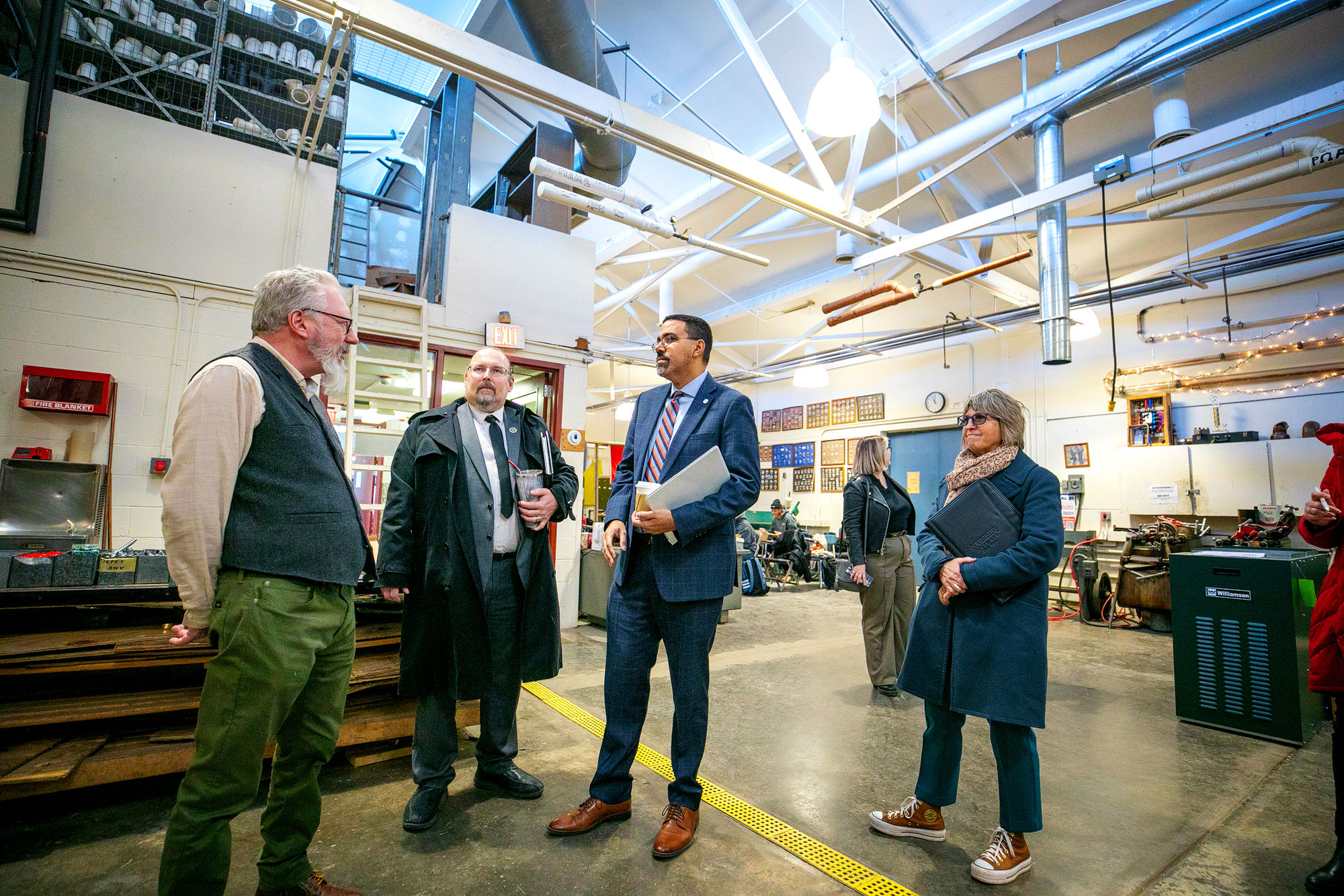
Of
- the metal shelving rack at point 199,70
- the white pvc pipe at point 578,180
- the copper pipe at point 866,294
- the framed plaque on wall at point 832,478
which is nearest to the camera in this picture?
the white pvc pipe at point 578,180

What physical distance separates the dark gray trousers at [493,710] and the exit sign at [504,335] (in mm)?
3632

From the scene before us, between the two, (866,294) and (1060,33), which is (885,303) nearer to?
(866,294)

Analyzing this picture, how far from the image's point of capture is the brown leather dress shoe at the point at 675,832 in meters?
1.90

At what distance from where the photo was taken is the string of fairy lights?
22.0 feet

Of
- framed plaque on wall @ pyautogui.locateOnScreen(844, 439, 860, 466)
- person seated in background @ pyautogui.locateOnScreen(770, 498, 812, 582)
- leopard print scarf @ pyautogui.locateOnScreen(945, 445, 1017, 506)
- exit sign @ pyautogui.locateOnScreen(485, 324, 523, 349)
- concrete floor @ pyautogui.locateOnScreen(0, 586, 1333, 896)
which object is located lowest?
concrete floor @ pyautogui.locateOnScreen(0, 586, 1333, 896)

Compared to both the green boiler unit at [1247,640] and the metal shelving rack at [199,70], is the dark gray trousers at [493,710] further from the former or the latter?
the metal shelving rack at [199,70]

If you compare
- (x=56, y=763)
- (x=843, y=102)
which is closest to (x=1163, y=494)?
(x=843, y=102)

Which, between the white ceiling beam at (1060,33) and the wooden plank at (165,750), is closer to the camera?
the wooden plank at (165,750)

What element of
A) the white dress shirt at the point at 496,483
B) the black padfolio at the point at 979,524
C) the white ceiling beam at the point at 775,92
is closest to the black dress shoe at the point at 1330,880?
the black padfolio at the point at 979,524

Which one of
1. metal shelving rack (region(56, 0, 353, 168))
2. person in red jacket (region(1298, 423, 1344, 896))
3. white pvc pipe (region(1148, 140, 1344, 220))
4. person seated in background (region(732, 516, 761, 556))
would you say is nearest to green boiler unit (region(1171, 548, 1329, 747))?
person in red jacket (region(1298, 423, 1344, 896))

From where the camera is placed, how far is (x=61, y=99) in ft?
13.4

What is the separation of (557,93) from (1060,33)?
157 inches

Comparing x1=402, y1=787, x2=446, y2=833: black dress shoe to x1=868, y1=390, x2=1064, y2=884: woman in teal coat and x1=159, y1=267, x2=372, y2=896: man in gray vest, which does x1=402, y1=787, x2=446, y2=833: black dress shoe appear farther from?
x1=868, y1=390, x2=1064, y2=884: woman in teal coat

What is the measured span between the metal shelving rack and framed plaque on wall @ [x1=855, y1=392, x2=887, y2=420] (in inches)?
367
